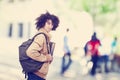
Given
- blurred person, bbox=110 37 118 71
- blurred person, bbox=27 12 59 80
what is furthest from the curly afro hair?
blurred person, bbox=110 37 118 71

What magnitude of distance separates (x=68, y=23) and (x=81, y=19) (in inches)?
3.0


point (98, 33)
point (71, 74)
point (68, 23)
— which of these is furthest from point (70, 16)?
point (71, 74)

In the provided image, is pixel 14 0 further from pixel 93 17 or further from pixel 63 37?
pixel 93 17

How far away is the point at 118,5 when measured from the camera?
1.39 metres

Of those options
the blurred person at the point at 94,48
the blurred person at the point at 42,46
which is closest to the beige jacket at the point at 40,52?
the blurred person at the point at 42,46

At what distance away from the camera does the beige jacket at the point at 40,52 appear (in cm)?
132

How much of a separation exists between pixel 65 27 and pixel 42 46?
0.17 meters

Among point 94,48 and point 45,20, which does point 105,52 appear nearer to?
point 94,48

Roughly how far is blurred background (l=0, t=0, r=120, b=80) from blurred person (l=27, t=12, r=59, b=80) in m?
0.03

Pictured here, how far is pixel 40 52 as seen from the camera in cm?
132

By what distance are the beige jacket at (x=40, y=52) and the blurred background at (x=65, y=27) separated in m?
0.03

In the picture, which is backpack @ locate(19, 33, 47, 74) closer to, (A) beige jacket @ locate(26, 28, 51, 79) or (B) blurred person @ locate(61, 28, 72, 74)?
(A) beige jacket @ locate(26, 28, 51, 79)

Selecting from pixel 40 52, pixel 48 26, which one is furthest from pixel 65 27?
pixel 40 52

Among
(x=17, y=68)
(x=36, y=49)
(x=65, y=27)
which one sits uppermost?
(x=65, y=27)
